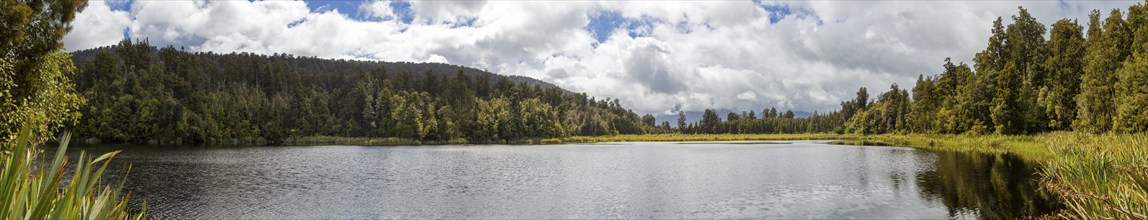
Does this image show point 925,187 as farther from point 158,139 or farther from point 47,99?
point 158,139

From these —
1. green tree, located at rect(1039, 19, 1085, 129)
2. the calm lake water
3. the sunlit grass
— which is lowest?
the calm lake water

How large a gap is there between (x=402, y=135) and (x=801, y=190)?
483 ft

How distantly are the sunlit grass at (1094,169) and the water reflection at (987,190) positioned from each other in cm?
121

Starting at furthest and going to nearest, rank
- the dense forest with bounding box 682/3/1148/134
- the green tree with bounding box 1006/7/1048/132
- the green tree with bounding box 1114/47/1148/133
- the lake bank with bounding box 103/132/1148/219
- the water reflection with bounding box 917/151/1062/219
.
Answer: the green tree with bounding box 1006/7/1048/132
the dense forest with bounding box 682/3/1148/134
the green tree with bounding box 1114/47/1148/133
the water reflection with bounding box 917/151/1062/219
the lake bank with bounding box 103/132/1148/219

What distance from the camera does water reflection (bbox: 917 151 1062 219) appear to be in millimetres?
29656

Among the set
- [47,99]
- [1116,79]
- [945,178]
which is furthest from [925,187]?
[47,99]

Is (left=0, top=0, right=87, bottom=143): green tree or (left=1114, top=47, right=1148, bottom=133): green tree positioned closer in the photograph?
(left=0, top=0, right=87, bottom=143): green tree

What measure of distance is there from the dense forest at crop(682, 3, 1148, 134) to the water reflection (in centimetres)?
1414

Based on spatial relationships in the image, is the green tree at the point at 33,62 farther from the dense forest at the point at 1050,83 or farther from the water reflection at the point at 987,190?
the dense forest at the point at 1050,83

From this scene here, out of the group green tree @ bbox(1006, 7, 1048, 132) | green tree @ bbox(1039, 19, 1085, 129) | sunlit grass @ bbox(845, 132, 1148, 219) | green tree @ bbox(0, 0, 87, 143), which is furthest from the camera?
green tree @ bbox(1006, 7, 1048, 132)

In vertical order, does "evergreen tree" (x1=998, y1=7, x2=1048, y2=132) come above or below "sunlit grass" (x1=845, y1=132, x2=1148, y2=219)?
above

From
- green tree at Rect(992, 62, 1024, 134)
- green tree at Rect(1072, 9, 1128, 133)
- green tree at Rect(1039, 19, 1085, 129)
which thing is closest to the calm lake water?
green tree at Rect(1072, 9, 1128, 133)

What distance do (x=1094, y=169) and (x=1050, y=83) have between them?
71231 mm

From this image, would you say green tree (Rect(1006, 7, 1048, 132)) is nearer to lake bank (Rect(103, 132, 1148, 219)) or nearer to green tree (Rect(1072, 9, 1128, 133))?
lake bank (Rect(103, 132, 1148, 219))
